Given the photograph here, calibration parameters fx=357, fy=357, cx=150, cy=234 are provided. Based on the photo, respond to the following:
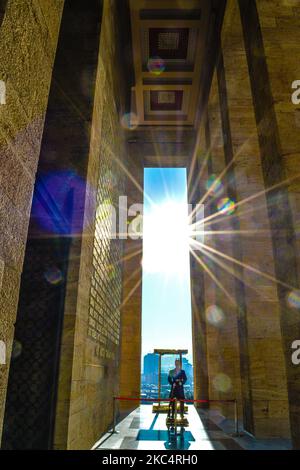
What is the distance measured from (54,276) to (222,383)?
792 centimetres

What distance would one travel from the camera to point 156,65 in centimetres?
1267

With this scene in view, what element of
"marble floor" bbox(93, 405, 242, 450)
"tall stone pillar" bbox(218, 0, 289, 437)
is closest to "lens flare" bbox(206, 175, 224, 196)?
"tall stone pillar" bbox(218, 0, 289, 437)

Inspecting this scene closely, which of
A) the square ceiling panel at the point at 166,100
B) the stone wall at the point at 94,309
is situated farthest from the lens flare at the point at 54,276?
the square ceiling panel at the point at 166,100

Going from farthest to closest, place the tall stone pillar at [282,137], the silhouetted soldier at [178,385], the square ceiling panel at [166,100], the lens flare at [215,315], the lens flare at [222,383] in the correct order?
the square ceiling panel at [166,100]
the lens flare at [215,315]
the lens flare at [222,383]
the silhouetted soldier at [178,385]
the tall stone pillar at [282,137]

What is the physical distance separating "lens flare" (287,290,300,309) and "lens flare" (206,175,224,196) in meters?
6.92

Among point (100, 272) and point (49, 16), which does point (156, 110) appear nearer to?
point (100, 272)

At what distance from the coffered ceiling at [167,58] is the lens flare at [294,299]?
30.6 ft

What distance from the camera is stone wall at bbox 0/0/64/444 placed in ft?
6.57

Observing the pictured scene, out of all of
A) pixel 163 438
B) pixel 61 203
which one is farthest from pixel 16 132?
pixel 163 438

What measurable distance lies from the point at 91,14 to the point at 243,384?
8.19 metres

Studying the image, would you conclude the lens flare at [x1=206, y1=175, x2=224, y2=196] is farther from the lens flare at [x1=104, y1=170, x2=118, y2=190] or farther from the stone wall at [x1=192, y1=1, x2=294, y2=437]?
the lens flare at [x1=104, y1=170, x2=118, y2=190]

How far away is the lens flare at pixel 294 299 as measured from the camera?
457cm

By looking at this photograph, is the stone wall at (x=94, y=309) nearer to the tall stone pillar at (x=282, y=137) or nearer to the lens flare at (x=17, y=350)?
the lens flare at (x=17, y=350)

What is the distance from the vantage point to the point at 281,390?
724 centimetres
